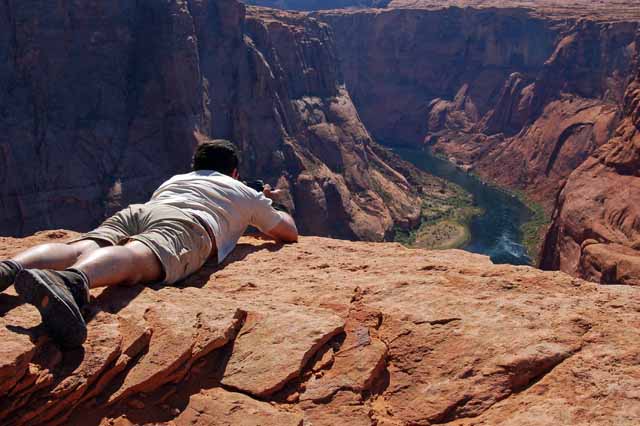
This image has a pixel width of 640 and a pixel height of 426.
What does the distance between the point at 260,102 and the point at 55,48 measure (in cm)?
1486

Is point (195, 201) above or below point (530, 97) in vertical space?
above

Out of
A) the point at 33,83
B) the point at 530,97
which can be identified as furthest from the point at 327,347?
the point at 530,97

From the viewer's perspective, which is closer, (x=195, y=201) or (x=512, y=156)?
(x=195, y=201)

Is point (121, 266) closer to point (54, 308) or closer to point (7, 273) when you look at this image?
point (7, 273)

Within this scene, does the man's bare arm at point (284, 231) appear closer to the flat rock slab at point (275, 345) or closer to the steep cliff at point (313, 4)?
the flat rock slab at point (275, 345)

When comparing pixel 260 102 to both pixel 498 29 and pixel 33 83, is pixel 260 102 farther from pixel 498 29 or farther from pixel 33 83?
pixel 498 29

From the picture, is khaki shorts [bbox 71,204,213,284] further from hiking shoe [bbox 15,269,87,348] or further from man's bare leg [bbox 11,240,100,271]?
hiking shoe [bbox 15,269,87,348]

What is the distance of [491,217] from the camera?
5572cm

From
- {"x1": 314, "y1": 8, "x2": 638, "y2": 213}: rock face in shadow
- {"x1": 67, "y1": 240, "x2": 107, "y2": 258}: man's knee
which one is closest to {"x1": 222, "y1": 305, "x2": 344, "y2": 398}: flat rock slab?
{"x1": 67, "y1": 240, "x2": 107, "y2": 258}: man's knee

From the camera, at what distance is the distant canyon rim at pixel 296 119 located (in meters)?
29.5

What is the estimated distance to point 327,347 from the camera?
16.1ft

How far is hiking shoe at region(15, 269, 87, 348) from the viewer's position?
165 inches

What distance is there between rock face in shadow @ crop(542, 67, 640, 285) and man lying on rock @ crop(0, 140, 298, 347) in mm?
17574

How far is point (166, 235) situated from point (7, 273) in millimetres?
1596
